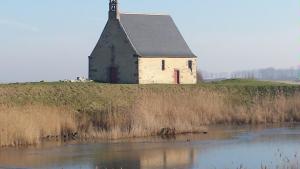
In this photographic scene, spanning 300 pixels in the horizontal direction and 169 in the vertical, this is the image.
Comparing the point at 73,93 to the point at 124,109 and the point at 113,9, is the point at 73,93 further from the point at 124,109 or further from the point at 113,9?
the point at 113,9

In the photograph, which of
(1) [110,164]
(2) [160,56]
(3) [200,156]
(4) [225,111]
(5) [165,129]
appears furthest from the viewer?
(2) [160,56]

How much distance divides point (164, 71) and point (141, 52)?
2796mm

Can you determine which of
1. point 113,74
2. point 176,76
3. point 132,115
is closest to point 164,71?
point 176,76

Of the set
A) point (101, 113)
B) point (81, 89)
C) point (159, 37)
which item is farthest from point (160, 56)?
point (101, 113)

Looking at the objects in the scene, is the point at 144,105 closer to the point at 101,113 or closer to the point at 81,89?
the point at 101,113

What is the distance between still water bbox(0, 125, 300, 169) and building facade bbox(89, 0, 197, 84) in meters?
21.4

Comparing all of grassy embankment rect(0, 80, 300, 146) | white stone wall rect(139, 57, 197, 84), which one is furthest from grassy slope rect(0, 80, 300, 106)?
white stone wall rect(139, 57, 197, 84)

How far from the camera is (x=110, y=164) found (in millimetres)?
18359

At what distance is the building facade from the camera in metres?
47.4

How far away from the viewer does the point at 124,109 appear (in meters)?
27.3

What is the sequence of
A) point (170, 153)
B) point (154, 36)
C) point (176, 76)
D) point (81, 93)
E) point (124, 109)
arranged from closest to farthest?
point (170, 153) < point (124, 109) < point (81, 93) < point (154, 36) < point (176, 76)

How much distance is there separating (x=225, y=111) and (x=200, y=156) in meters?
13.2

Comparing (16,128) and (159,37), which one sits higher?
(159,37)

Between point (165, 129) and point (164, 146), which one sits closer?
point (164, 146)
